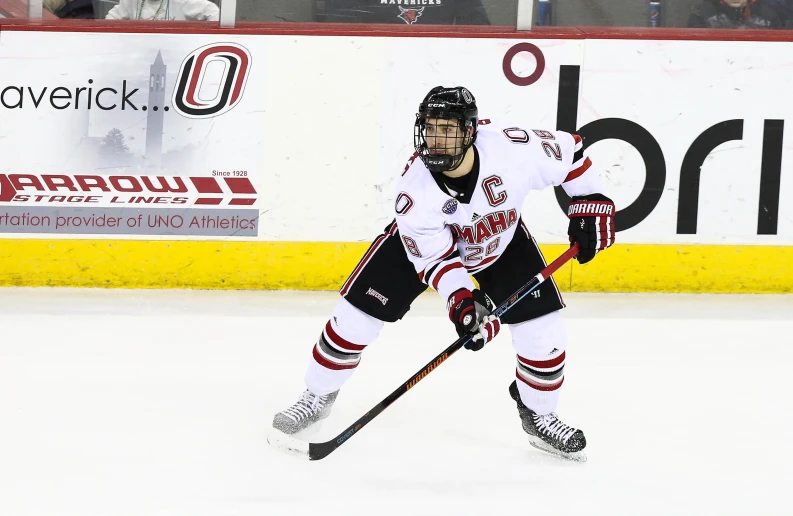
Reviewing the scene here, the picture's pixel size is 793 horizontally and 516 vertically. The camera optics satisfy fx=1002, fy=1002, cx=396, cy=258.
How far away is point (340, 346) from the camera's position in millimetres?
2549

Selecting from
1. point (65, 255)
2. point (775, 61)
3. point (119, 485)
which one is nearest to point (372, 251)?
point (119, 485)

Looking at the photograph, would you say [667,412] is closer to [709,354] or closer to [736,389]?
[736,389]

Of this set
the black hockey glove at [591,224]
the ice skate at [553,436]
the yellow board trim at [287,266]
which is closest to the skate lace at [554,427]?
the ice skate at [553,436]

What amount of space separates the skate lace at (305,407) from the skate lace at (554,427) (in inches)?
22.7

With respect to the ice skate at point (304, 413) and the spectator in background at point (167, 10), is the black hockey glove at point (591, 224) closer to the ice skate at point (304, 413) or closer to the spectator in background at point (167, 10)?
the ice skate at point (304, 413)

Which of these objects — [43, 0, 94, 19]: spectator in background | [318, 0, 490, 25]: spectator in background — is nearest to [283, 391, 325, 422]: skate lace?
[318, 0, 490, 25]: spectator in background

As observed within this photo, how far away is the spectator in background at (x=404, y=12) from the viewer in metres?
4.27

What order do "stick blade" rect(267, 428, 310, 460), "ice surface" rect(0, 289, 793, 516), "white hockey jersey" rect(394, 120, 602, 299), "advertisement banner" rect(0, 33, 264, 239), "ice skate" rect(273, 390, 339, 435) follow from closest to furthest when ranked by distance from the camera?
1. "ice surface" rect(0, 289, 793, 516)
2. "white hockey jersey" rect(394, 120, 602, 299)
3. "stick blade" rect(267, 428, 310, 460)
4. "ice skate" rect(273, 390, 339, 435)
5. "advertisement banner" rect(0, 33, 264, 239)

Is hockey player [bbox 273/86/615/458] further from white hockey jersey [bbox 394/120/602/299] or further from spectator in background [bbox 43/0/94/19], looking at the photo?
spectator in background [bbox 43/0/94/19]

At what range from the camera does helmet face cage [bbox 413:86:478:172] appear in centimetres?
224

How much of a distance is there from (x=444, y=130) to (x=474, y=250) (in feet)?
1.17

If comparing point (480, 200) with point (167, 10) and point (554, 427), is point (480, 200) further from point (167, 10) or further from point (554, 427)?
point (167, 10)

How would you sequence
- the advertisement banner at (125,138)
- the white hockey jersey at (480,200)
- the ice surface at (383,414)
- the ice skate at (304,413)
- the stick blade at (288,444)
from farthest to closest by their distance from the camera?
1. the advertisement banner at (125,138)
2. the ice skate at (304,413)
3. the stick blade at (288,444)
4. the white hockey jersey at (480,200)
5. the ice surface at (383,414)

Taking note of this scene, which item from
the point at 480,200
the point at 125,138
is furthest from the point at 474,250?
the point at 125,138
